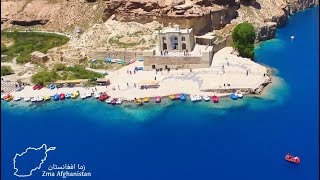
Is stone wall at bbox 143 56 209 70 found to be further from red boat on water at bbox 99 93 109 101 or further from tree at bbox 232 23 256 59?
red boat on water at bbox 99 93 109 101

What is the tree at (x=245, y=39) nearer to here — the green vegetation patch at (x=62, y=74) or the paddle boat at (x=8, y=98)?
the green vegetation patch at (x=62, y=74)

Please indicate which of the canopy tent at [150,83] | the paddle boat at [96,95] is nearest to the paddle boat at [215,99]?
the canopy tent at [150,83]

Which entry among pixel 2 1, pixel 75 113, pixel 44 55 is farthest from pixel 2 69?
pixel 2 1

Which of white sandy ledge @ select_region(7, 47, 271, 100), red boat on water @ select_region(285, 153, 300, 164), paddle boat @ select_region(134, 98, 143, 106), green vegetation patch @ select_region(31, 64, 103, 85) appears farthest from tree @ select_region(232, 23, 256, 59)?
red boat on water @ select_region(285, 153, 300, 164)

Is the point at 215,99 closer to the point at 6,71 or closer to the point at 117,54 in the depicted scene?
the point at 117,54

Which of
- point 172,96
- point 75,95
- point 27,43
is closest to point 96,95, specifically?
point 75,95

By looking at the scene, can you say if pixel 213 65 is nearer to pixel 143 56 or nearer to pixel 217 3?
pixel 143 56
